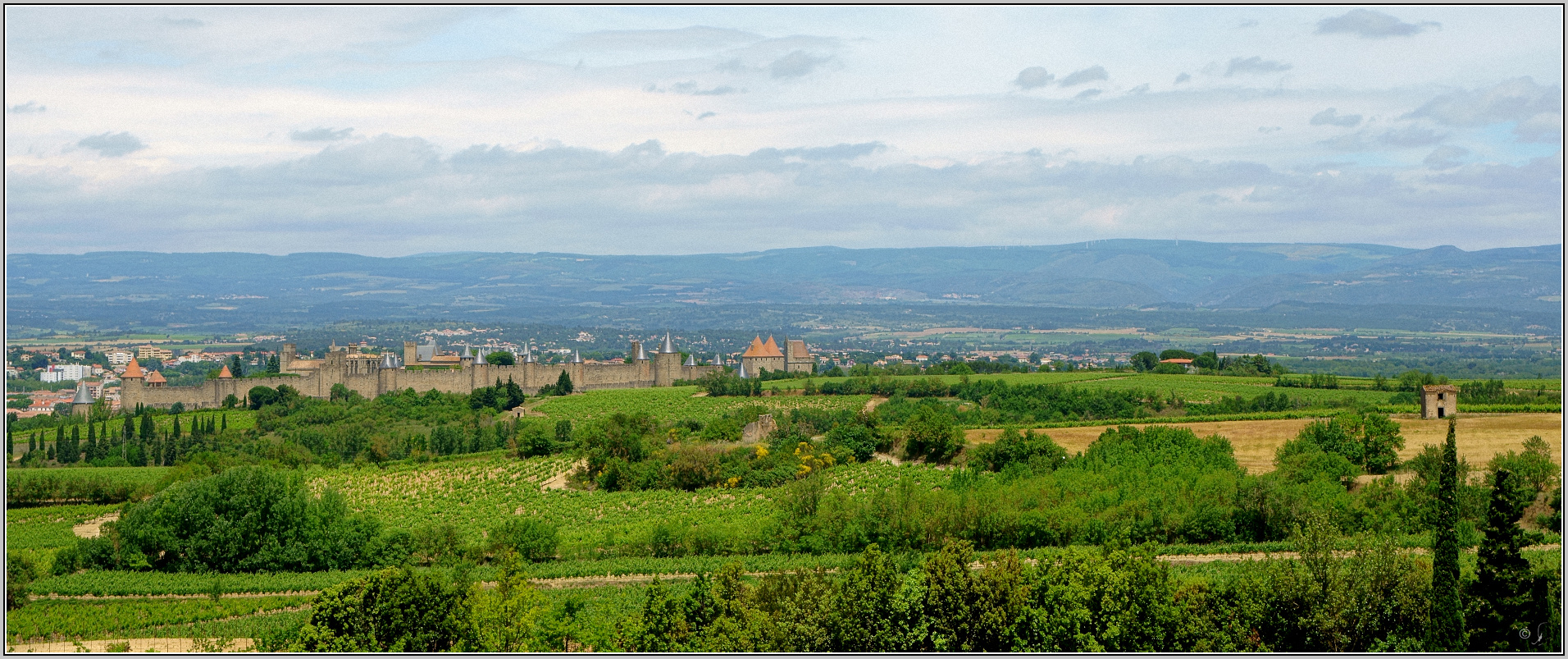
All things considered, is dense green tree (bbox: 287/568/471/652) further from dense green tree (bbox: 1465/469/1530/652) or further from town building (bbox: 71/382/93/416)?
town building (bbox: 71/382/93/416)

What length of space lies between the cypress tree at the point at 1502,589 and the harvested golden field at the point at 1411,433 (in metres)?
14.4

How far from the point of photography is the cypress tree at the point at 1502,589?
20172 mm

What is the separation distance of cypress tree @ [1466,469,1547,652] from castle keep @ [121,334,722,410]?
52050 millimetres

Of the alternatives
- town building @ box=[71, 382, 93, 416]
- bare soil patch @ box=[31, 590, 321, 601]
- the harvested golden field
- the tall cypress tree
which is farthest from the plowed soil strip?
town building @ box=[71, 382, 93, 416]

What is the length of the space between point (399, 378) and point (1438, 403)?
50.4m

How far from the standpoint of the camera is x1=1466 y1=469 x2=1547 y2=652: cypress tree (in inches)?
794

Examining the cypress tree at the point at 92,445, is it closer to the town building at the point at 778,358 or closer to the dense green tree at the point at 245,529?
the dense green tree at the point at 245,529

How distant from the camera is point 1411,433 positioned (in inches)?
1526

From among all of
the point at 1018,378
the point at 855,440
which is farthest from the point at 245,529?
the point at 1018,378

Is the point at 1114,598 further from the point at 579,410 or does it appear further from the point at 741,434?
the point at 579,410

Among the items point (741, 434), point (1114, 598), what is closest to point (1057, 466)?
point (741, 434)

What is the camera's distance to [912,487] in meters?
34.7

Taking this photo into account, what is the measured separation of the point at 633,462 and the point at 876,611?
69.3 feet
